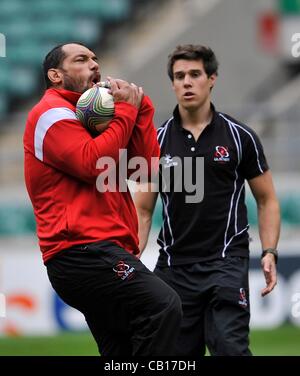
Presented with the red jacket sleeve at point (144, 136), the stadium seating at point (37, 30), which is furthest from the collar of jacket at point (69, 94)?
the stadium seating at point (37, 30)

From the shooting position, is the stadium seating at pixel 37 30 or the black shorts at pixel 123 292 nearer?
the black shorts at pixel 123 292

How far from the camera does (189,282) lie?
704 cm

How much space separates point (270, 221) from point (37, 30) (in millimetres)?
11990

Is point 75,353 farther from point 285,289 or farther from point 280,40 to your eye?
point 280,40

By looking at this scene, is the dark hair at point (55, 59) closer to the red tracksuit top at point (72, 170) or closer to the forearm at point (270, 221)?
the red tracksuit top at point (72, 170)

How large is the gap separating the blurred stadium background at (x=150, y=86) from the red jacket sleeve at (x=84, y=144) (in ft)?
21.5

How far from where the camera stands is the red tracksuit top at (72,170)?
18.9 ft

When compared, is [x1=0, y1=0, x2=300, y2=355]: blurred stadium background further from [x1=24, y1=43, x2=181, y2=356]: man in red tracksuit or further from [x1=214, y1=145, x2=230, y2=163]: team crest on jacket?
[x1=24, y1=43, x2=181, y2=356]: man in red tracksuit

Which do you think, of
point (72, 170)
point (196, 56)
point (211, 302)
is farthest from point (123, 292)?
point (196, 56)

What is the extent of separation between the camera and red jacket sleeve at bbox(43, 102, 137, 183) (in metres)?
5.72

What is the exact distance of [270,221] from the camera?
7.17m

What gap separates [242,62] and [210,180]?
36.7 feet

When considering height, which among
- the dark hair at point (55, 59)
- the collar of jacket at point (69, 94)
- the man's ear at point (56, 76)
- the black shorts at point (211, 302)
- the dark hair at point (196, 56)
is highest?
the dark hair at point (196, 56)
